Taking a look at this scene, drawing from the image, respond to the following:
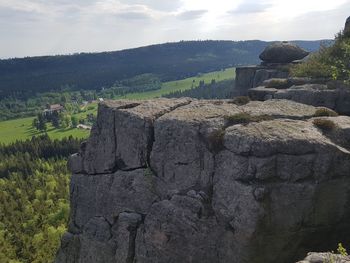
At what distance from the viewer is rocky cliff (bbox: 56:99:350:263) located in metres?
26.0

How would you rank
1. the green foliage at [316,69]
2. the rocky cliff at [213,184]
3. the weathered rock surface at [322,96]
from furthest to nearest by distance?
the green foliage at [316,69] → the weathered rock surface at [322,96] → the rocky cliff at [213,184]

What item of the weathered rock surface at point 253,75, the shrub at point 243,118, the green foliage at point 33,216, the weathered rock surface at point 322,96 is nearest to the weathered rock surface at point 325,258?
the shrub at point 243,118

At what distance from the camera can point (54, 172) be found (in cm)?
16050

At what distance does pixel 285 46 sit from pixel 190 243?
2007 inches

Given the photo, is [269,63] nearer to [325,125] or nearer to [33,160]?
[325,125]

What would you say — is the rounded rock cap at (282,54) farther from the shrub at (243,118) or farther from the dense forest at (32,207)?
the dense forest at (32,207)

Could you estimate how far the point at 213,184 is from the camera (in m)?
28.2

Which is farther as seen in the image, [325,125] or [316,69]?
[316,69]

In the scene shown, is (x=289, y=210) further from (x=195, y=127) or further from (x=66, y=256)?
(x=66, y=256)

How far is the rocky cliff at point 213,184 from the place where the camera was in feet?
85.4

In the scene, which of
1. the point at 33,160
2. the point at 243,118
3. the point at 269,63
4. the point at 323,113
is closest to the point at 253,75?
the point at 269,63

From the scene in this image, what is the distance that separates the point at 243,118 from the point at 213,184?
17.8 feet

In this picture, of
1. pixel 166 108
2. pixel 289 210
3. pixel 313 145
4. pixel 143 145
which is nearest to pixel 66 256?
pixel 143 145

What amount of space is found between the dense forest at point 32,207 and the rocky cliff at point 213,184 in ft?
149
